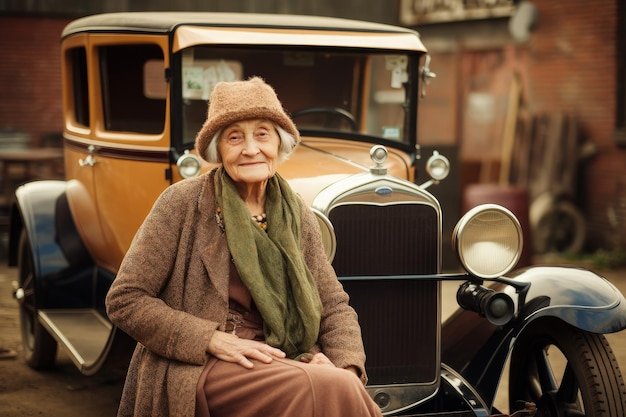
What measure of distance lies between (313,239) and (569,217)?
772 cm

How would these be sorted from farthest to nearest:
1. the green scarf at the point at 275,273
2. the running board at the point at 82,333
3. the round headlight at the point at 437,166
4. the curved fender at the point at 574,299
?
the round headlight at the point at 437,166
the running board at the point at 82,333
the curved fender at the point at 574,299
the green scarf at the point at 275,273

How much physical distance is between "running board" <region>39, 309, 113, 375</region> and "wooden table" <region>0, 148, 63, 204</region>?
523cm

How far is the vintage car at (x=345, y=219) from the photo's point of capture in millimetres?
3840

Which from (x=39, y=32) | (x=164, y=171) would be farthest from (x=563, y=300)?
(x=39, y=32)

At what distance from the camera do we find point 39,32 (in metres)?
12.5

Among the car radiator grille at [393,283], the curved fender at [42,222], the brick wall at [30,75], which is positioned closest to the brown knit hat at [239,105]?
the car radiator grille at [393,283]

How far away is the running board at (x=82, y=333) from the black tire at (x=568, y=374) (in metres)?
1.84

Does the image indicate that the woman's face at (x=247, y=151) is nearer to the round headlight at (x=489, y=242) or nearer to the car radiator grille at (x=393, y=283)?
the car radiator grille at (x=393, y=283)

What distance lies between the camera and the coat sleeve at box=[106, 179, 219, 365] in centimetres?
281

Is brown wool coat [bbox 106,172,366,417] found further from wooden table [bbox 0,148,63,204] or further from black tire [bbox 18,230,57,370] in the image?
wooden table [bbox 0,148,63,204]

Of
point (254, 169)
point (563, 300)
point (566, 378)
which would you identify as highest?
point (254, 169)

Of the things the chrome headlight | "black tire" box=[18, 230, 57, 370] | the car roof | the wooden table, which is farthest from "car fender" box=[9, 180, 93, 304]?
the wooden table

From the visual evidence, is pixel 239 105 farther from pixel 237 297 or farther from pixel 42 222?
pixel 42 222

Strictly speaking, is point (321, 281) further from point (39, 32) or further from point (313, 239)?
point (39, 32)
